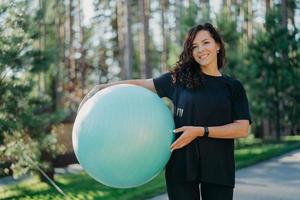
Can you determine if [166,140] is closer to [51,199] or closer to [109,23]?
[51,199]

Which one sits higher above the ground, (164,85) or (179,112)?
(164,85)

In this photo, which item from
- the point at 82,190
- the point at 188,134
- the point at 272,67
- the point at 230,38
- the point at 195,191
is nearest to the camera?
the point at 188,134

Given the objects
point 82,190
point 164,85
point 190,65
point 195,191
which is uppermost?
point 190,65

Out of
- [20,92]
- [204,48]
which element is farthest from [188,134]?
[20,92]

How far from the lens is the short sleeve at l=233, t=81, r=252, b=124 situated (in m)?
2.62

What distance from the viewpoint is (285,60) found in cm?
1820

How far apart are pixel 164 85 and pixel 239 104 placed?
45 cm

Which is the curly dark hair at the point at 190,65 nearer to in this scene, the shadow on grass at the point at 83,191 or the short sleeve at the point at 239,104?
the short sleeve at the point at 239,104

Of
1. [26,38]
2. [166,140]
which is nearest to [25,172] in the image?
[26,38]

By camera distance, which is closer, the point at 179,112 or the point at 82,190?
the point at 179,112

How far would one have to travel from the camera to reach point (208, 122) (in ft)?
8.43

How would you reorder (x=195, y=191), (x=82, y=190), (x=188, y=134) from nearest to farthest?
(x=188, y=134), (x=195, y=191), (x=82, y=190)

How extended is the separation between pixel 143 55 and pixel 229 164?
17.9 meters

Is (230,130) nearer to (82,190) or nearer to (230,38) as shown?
(82,190)
